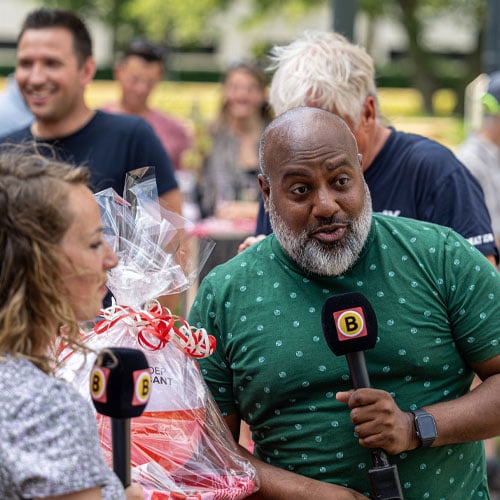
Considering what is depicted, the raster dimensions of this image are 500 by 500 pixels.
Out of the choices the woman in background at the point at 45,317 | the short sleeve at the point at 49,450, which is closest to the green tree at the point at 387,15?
the woman in background at the point at 45,317

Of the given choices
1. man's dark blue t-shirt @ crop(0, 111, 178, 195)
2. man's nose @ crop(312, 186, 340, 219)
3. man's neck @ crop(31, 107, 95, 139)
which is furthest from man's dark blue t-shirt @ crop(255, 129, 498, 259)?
man's neck @ crop(31, 107, 95, 139)

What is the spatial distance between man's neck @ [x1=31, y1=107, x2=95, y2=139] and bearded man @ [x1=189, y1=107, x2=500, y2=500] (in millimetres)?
2175

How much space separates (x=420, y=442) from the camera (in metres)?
2.64

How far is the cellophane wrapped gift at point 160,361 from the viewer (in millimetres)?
2588

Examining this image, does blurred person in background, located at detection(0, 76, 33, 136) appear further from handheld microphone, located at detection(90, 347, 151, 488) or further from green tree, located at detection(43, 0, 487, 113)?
green tree, located at detection(43, 0, 487, 113)

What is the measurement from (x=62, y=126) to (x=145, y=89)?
3.96 meters

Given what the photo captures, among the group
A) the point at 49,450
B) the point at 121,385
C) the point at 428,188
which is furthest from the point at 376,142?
the point at 49,450

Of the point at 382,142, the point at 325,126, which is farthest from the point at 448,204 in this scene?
the point at 325,126

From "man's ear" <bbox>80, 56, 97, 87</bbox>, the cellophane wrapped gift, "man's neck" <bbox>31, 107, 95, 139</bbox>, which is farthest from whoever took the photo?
"man's ear" <bbox>80, 56, 97, 87</bbox>

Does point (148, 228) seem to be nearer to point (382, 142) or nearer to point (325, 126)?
point (325, 126)

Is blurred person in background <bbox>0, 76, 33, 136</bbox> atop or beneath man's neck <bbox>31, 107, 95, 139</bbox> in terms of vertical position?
atop

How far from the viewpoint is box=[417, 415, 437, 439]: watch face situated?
2633mm

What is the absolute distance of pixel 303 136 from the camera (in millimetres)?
2840

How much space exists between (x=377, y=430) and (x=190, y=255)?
811mm
